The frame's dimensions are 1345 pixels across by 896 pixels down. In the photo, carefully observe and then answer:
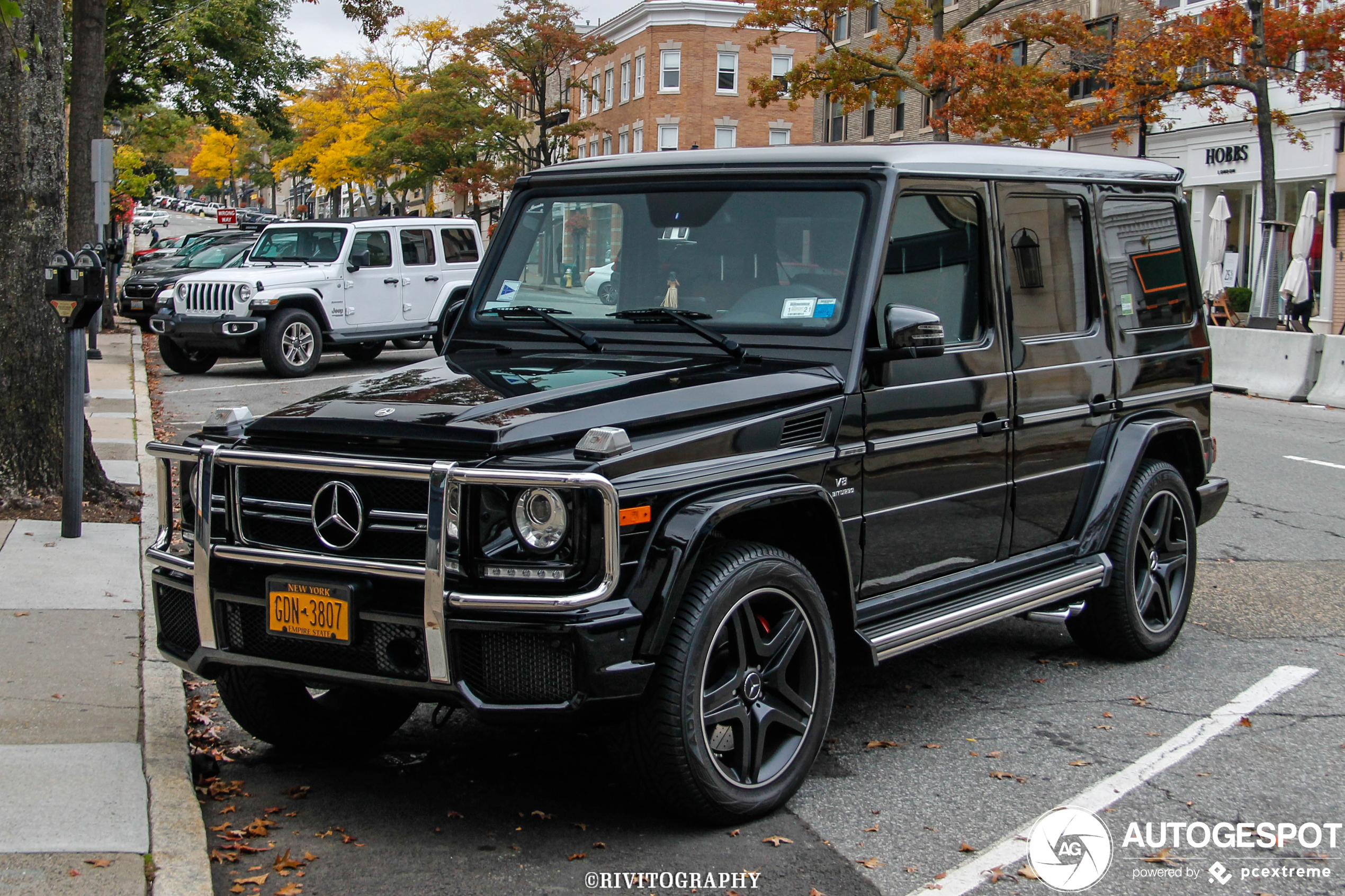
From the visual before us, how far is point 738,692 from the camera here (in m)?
4.22

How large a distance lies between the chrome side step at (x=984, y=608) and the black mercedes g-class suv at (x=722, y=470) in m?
0.02

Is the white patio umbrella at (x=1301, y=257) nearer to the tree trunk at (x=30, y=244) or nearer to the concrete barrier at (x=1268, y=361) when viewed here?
the concrete barrier at (x=1268, y=361)

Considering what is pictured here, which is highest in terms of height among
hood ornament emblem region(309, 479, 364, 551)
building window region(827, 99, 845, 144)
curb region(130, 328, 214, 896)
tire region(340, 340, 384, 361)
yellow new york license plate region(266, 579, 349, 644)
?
building window region(827, 99, 845, 144)

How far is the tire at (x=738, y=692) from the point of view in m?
3.97

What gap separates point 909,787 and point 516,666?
1.58m

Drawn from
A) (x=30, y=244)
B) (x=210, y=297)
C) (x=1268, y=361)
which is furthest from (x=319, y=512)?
(x=1268, y=361)

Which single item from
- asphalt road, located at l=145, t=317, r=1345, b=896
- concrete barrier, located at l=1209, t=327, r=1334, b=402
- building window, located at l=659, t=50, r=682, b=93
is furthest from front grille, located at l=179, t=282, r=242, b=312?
building window, located at l=659, t=50, r=682, b=93

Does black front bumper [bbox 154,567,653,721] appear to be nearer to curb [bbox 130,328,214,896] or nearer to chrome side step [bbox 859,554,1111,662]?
curb [bbox 130,328,214,896]

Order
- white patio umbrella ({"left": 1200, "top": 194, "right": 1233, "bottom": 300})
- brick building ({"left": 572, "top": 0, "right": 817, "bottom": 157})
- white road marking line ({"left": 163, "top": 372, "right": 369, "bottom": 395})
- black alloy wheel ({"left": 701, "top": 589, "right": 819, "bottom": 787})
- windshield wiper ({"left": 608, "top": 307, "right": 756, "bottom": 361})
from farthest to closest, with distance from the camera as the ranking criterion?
1. brick building ({"left": 572, "top": 0, "right": 817, "bottom": 157})
2. white patio umbrella ({"left": 1200, "top": 194, "right": 1233, "bottom": 300})
3. white road marking line ({"left": 163, "top": 372, "right": 369, "bottom": 395})
4. windshield wiper ({"left": 608, "top": 307, "right": 756, "bottom": 361})
5. black alloy wheel ({"left": 701, "top": 589, "right": 819, "bottom": 787})

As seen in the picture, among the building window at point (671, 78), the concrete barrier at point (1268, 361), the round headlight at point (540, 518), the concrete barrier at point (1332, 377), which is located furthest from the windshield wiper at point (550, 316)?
the building window at point (671, 78)

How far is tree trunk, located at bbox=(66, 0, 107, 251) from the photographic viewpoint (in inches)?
595

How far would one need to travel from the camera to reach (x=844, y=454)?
4695 millimetres

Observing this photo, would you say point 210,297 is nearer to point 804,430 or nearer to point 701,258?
point 701,258

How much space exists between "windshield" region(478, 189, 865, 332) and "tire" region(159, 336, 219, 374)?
15.2 metres
